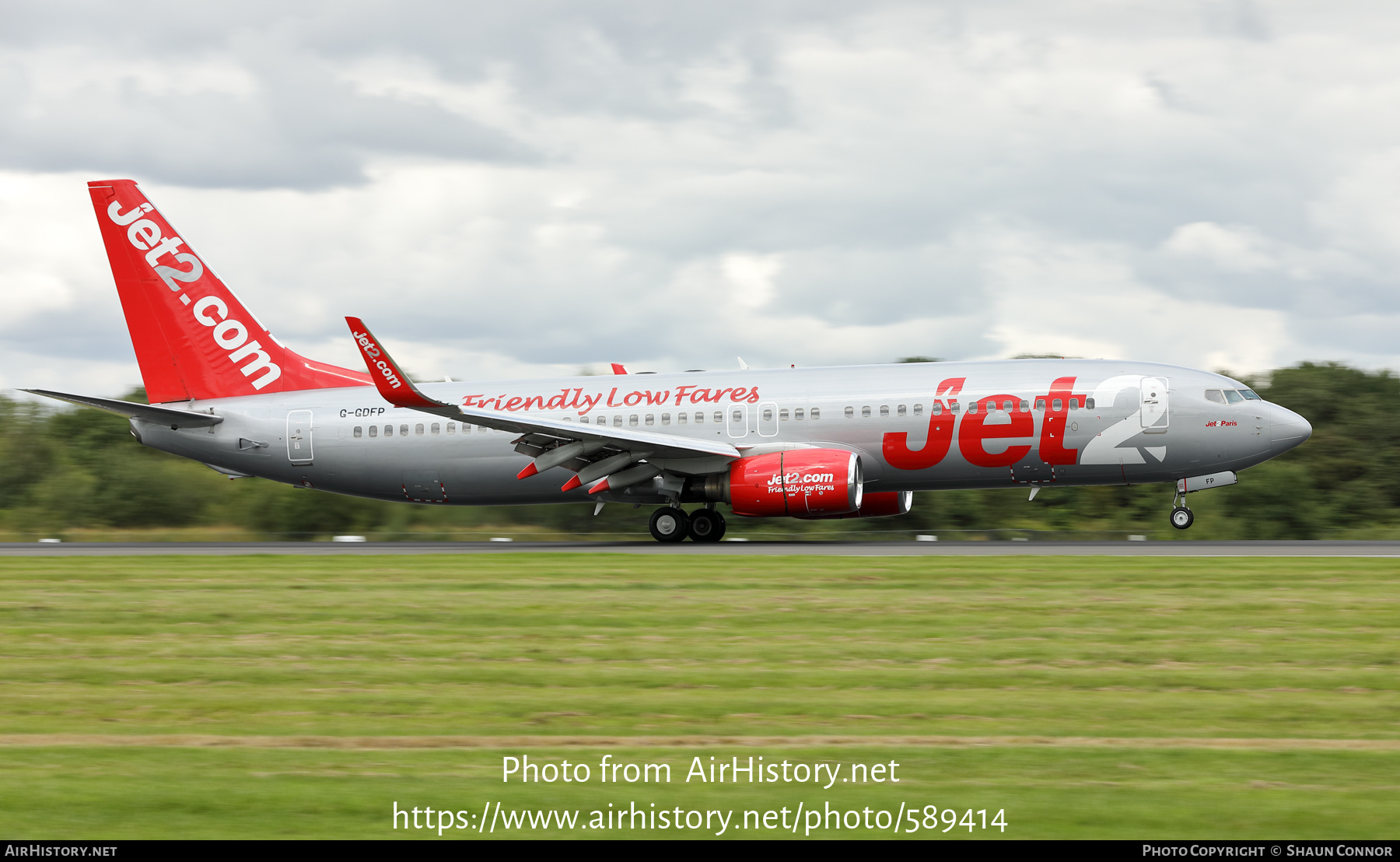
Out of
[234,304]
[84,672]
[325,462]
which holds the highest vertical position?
[234,304]

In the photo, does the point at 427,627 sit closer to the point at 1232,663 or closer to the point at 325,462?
the point at 1232,663

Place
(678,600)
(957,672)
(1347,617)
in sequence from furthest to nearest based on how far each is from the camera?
(678,600)
(1347,617)
(957,672)

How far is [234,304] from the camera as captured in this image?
3067cm

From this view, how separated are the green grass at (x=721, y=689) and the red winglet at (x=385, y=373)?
6895 millimetres

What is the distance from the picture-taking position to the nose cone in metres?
24.9

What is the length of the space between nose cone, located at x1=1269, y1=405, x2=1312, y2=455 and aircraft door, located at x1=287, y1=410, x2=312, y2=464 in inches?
805

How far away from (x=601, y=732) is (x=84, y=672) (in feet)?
17.0

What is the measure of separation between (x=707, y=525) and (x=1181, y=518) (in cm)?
943

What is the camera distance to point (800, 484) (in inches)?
969

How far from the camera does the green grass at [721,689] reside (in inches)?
261

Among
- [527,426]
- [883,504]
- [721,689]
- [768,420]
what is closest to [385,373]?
[527,426]

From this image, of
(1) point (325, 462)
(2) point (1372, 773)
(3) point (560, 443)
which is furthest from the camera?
(1) point (325, 462)

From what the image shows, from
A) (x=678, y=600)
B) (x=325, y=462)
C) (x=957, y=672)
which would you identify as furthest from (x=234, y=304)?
(x=957, y=672)

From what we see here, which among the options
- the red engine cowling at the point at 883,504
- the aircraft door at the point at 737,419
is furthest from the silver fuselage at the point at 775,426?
the red engine cowling at the point at 883,504
